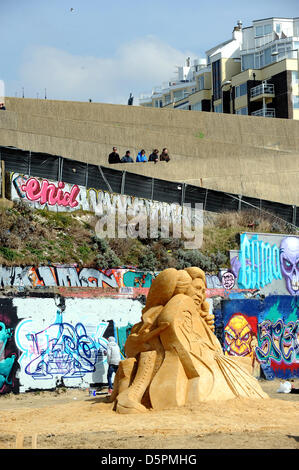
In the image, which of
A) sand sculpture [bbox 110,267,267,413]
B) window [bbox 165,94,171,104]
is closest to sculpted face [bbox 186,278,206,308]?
sand sculpture [bbox 110,267,267,413]

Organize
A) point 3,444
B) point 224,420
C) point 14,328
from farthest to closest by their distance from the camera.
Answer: point 14,328 < point 224,420 < point 3,444

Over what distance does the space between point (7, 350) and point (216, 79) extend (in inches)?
2439

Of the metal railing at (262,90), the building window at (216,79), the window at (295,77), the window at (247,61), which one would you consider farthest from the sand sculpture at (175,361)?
the window at (247,61)

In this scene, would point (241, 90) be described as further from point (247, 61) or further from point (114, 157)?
point (114, 157)

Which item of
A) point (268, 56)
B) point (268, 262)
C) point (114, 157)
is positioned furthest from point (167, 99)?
point (268, 262)

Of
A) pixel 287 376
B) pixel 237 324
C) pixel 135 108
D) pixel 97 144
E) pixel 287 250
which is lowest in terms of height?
pixel 287 376

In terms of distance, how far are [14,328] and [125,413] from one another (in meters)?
8.32

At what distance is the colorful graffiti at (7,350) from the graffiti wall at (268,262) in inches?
434

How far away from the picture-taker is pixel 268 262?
3144 centimetres

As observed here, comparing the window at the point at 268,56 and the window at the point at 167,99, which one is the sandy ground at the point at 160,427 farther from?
the window at the point at 167,99

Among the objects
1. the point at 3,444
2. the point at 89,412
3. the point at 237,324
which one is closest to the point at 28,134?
the point at 237,324

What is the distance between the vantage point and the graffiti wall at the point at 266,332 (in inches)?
1062

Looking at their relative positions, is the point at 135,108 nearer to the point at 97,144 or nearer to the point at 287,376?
the point at 97,144
